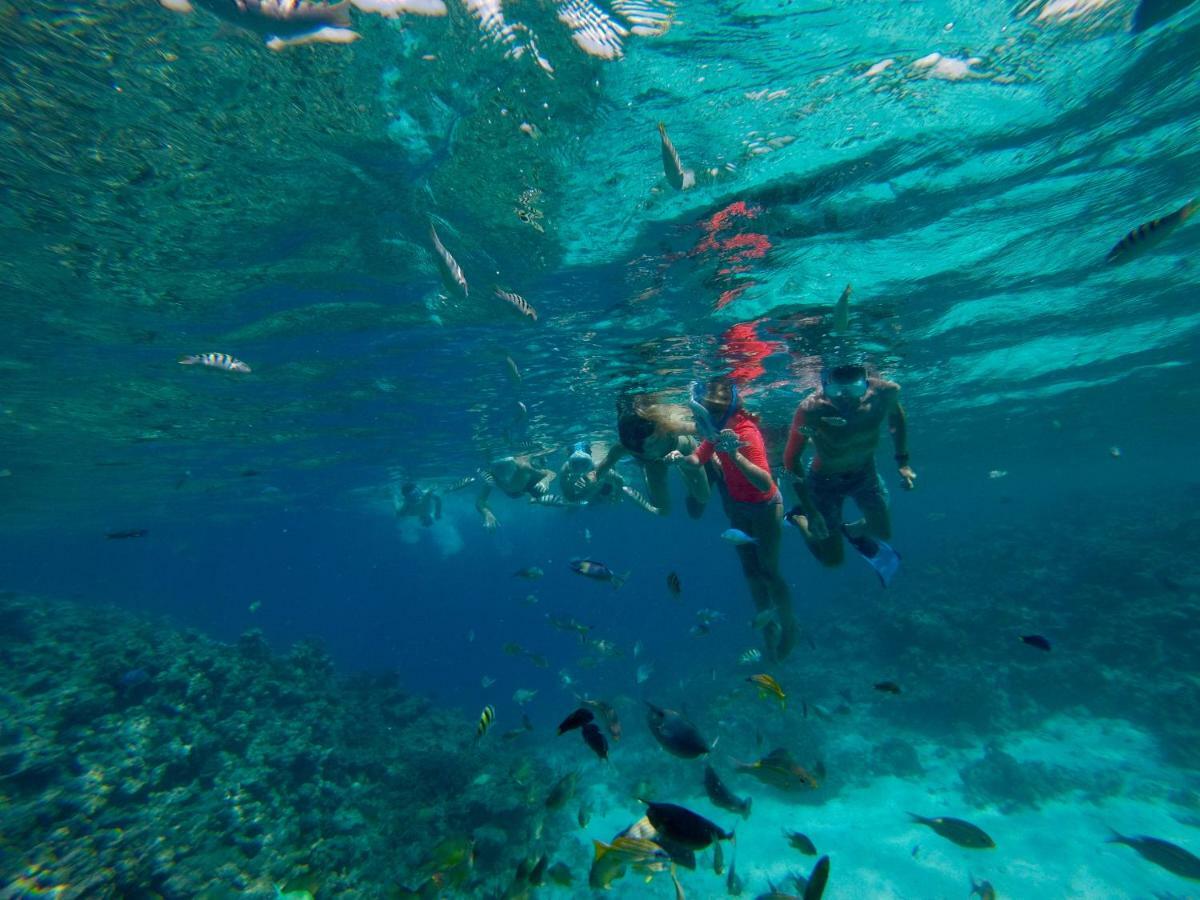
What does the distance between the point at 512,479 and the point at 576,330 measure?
779 centimetres

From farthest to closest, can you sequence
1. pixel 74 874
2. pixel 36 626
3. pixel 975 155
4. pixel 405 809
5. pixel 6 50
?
pixel 36 626 < pixel 405 809 < pixel 975 155 < pixel 74 874 < pixel 6 50

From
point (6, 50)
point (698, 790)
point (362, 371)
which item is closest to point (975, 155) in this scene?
point (6, 50)

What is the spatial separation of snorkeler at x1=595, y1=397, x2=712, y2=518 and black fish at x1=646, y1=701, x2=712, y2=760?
3.90m

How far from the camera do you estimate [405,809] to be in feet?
36.7

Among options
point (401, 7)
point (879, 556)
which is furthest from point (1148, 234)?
point (401, 7)

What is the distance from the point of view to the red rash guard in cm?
822

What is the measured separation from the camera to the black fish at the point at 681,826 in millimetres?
3377

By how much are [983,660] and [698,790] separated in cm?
1194

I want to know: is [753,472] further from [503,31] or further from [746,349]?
[746,349]

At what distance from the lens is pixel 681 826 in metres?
3.39

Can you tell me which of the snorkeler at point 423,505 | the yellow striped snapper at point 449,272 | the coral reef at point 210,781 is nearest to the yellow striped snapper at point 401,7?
the yellow striped snapper at point 449,272

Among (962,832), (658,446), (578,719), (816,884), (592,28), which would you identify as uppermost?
(592,28)

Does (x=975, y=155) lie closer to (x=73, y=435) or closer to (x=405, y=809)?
(x=405, y=809)

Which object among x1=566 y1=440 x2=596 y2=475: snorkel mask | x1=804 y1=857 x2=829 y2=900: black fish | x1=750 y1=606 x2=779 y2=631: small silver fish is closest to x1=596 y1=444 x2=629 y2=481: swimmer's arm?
x1=566 y1=440 x2=596 y2=475: snorkel mask
